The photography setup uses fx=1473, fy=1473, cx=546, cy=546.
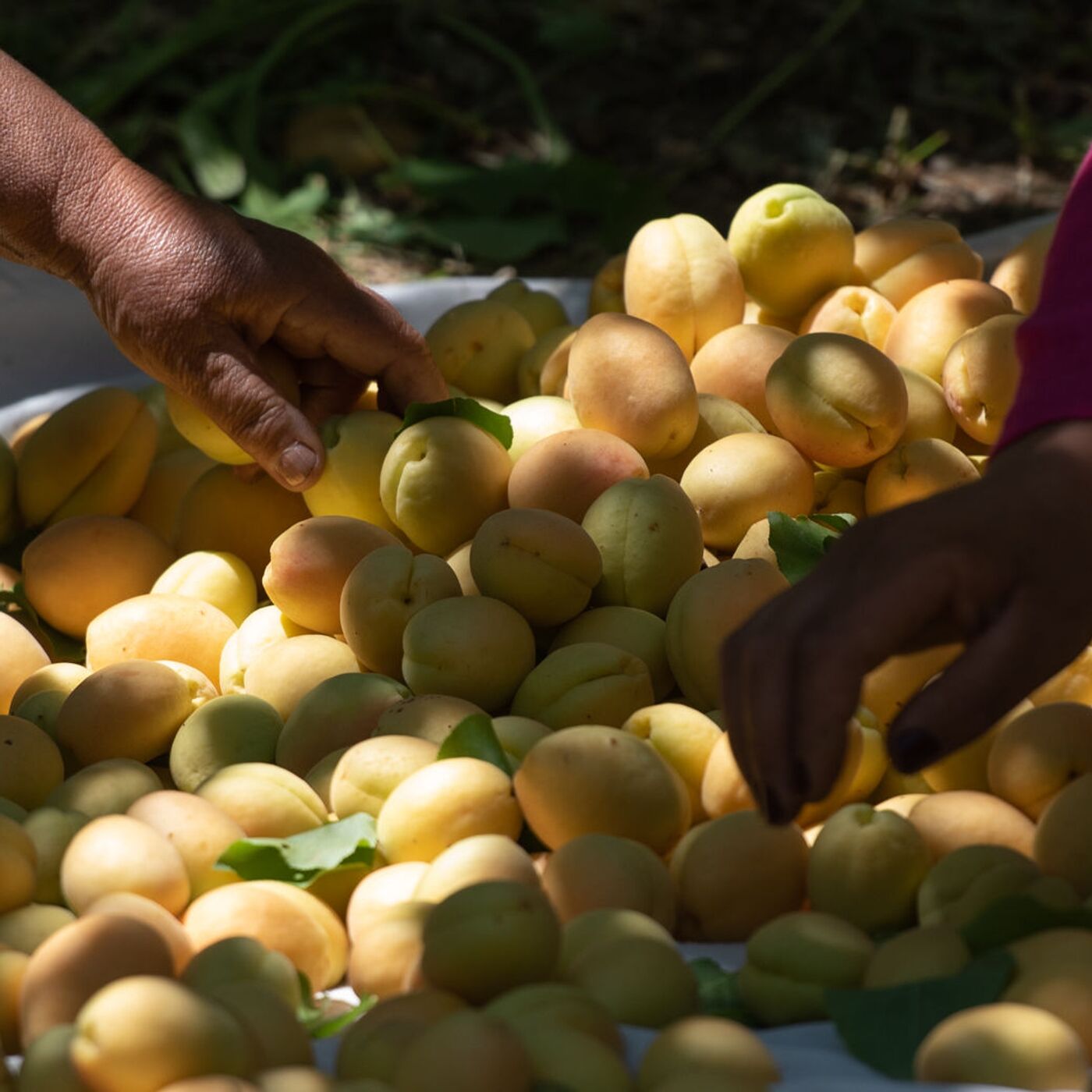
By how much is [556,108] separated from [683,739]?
2766 mm

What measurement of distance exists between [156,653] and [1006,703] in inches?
36.6

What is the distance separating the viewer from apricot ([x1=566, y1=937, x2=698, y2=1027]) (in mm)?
887

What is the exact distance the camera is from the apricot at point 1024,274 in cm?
177

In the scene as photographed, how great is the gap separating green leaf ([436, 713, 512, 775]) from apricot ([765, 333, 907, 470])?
0.51 metres

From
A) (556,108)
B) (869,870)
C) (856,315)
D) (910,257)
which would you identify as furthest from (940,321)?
(556,108)

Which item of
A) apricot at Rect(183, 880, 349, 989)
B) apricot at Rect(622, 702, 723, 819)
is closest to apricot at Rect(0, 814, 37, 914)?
apricot at Rect(183, 880, 349, 989)

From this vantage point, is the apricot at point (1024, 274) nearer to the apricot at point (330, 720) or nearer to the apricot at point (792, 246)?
the apricot at point (792, 246)

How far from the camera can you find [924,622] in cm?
73

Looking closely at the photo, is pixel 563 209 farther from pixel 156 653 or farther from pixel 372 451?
pixel 156 653

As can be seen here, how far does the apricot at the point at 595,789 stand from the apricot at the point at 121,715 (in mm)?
399

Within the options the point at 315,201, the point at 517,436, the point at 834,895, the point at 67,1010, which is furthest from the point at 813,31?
the point at 67,1010

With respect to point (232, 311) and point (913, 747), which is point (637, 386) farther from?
point (913, 747)

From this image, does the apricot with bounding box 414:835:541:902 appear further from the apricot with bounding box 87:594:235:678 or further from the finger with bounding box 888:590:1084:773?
the apricot with bounding box 87:594:235:678

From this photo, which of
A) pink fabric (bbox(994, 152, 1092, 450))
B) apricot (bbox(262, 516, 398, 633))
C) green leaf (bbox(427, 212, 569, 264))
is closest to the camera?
pink fabric (bbox(994, 152, 1092, 450))
